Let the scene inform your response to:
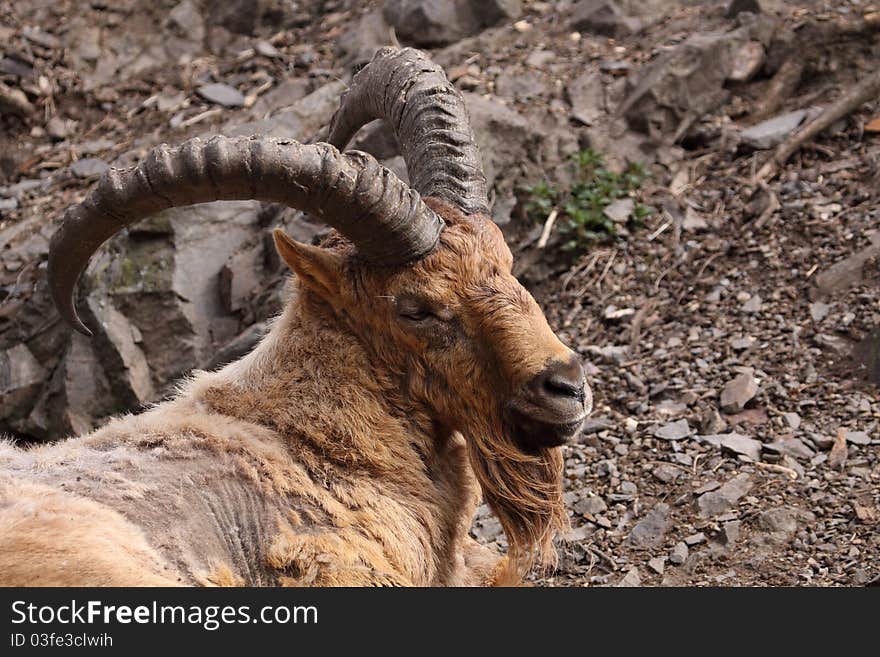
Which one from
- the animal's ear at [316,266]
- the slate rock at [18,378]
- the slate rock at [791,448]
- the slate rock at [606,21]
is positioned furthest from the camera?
the slate rock at [606,21]

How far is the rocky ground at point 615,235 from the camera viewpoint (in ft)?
28.0

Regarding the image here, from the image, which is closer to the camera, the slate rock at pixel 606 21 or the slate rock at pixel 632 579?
the slate rock at pixel 632 579

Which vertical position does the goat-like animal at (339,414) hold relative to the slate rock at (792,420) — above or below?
above

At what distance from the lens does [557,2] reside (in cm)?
1563

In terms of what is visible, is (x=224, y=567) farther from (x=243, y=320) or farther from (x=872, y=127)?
(x=872, y=127)

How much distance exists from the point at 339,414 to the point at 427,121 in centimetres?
212

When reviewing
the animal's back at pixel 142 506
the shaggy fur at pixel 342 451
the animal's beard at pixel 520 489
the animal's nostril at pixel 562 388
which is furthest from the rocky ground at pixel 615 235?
the animal's back at pixel 142 506

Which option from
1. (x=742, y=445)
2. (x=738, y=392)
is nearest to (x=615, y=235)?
(x=738, y=392)

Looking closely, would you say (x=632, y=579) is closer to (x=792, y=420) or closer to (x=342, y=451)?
(x=792, y=420)

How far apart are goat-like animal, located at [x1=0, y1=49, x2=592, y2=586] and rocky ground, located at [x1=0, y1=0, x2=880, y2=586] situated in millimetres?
1963

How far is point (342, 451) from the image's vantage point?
263 inches

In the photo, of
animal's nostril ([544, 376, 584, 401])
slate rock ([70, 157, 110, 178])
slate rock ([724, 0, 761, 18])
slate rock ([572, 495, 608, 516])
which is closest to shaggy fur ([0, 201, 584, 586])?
animal's nostril ([544, 376, 584, 401])

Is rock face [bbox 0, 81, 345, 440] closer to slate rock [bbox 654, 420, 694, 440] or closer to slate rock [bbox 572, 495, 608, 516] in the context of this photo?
slate rock [bbox 572, 495, 608, 516]

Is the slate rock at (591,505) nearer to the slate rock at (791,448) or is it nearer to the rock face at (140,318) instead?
the slate rock at (791,448)
